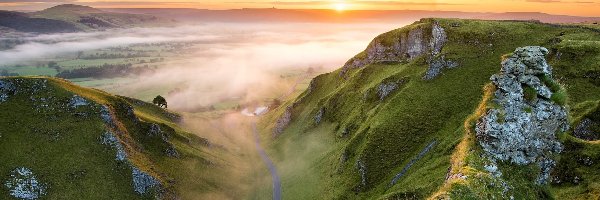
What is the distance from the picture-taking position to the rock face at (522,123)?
40344 mm

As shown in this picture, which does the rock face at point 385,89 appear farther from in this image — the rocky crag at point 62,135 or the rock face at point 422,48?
the rocky crag at point 62,135

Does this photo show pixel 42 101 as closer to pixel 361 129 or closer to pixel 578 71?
pixel 361 129

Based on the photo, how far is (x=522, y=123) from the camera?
135 ft

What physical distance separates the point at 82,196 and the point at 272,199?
185ft

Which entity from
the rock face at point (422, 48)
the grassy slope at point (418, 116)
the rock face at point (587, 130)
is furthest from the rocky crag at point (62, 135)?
the rock face at point (587, 130)

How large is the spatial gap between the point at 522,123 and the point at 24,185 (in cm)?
11483

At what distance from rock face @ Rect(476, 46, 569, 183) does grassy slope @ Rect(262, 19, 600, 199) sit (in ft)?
138

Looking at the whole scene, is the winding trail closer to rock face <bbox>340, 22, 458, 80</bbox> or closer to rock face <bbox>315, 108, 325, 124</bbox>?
rock face <bbox>315, 108, 325, 124</bbox>

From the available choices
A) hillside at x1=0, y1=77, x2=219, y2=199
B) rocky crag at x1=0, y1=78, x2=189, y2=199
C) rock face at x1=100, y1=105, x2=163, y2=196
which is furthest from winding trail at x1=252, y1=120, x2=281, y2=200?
rock face at x1=100, y1=105, x2=163, y2=196

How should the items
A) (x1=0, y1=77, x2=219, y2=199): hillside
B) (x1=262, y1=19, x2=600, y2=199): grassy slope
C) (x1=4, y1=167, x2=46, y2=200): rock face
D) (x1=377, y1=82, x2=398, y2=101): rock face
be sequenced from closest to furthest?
(x1=4, y1=167, x2=46, y2=200): rock face < (x1=0, y1=77, x2=219, y2=199): hillside < (x1=262, y1=19, x2=600, y2=199): grassy slope < (x1=377, y1=82, x2=398, y2=101): rock face

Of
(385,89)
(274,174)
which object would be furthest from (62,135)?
(385,89)

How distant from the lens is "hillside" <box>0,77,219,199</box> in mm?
110250

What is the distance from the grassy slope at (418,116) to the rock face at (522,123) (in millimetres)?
42184

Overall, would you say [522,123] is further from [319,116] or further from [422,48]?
[319,116]
